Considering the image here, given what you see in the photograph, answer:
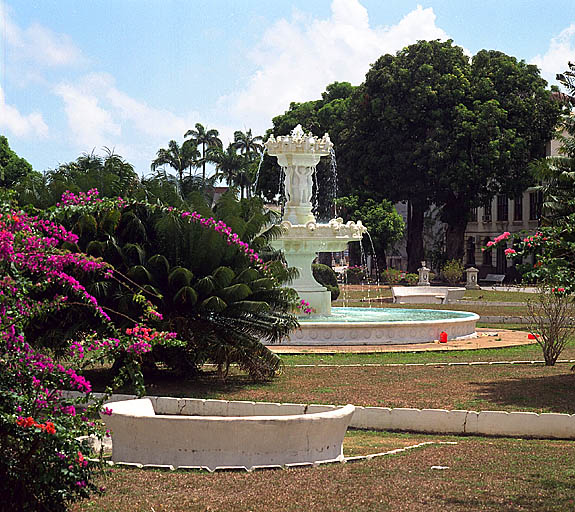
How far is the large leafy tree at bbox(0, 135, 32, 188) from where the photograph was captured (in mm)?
65750

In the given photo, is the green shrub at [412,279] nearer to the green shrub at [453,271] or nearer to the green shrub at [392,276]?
the green shrub at [392,276]

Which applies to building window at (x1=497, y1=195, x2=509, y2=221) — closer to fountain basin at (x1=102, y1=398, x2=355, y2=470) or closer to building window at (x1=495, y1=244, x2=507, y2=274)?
building window at (x1=495, y1=244, x2=507, y2=274)

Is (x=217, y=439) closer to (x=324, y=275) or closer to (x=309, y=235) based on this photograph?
(x=309, y=235)

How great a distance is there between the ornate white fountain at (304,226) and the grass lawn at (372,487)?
14.6m

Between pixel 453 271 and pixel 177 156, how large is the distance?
1336 inches

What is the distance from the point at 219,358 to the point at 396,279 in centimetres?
3779

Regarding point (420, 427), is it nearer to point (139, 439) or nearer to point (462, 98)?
point (139, 439)

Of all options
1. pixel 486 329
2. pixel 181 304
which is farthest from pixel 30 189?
pixel 486 329

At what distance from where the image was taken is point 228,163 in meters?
77.7

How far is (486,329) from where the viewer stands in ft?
88.7

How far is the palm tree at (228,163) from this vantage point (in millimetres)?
77688

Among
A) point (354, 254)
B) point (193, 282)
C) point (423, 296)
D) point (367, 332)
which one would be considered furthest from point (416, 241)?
point (193, 282)

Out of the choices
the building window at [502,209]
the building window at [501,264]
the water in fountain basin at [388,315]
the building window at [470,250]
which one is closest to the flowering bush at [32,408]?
the water in fountain basin at [388,315]

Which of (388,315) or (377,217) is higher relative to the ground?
(377,217)
